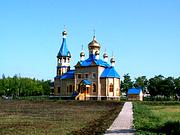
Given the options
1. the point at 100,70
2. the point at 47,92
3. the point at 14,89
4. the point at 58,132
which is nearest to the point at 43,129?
the point at 58,132

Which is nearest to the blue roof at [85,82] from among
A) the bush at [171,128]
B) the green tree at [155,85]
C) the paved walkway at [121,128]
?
the green tree at [155,85]

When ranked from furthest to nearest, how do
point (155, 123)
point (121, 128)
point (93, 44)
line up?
point (93, 44), point (155, 123), point (121, 128)

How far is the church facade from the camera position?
211 feet

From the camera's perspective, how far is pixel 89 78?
2574 inches

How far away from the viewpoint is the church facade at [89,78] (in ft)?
211

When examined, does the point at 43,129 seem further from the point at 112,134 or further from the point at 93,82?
the point at 93,82

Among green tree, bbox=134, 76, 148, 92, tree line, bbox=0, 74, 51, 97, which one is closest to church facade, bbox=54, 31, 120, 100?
green tree, bbox=134, 76, 148, 92

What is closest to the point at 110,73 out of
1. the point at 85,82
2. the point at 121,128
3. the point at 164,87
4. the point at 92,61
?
the point at 92,61

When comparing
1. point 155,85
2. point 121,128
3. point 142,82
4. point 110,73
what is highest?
point 142,82

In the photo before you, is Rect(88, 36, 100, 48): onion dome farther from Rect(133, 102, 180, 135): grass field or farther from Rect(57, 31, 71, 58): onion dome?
Rect(133, 102, 180, 135): grass field

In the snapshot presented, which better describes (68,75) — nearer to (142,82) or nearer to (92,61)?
(92,61)

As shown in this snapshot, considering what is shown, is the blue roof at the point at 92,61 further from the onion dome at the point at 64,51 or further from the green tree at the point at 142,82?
the green tree at the point at 142,82

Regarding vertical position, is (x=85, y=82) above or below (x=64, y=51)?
below

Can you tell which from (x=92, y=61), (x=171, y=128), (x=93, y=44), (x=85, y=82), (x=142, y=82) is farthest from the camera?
(x=142, y=82)
